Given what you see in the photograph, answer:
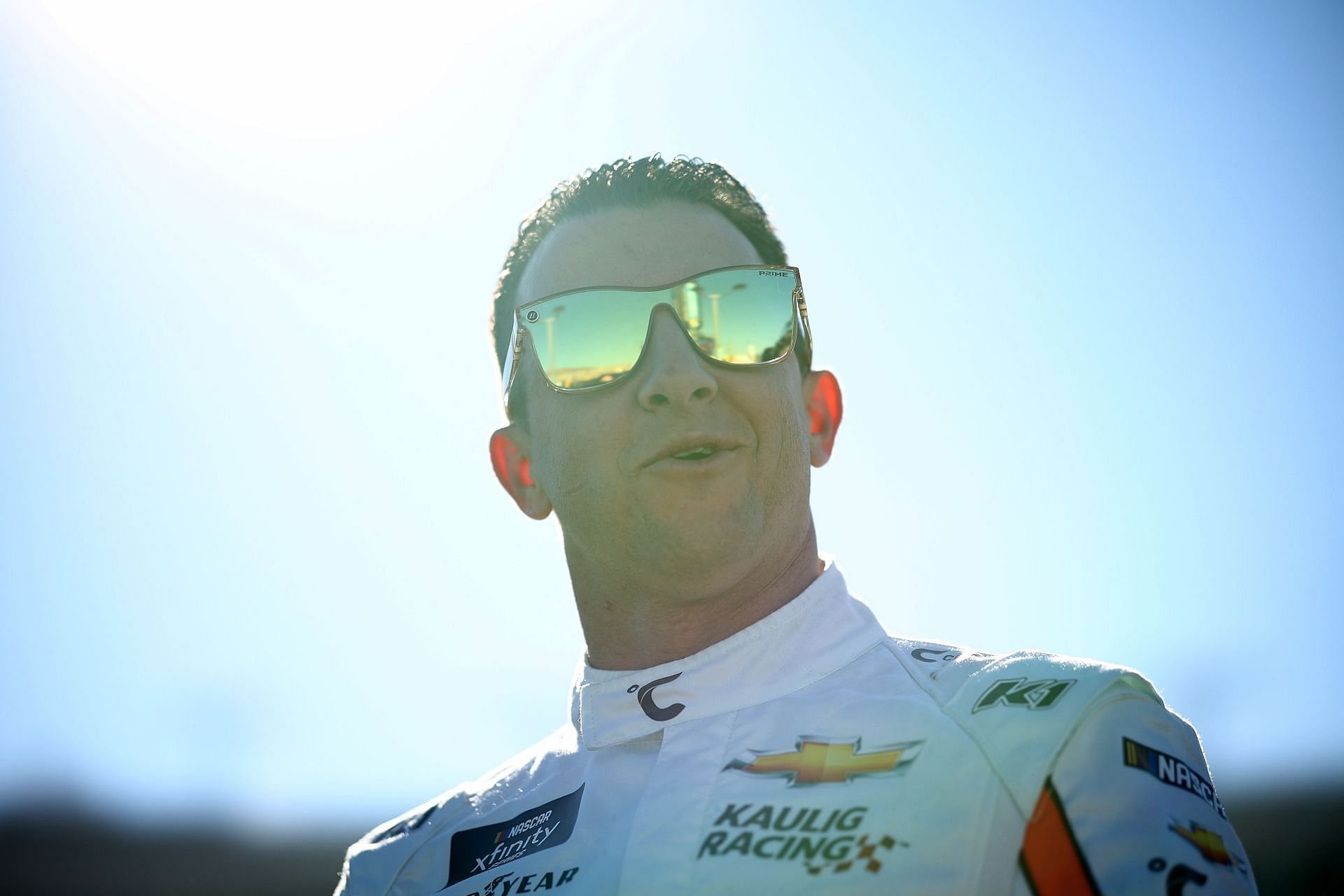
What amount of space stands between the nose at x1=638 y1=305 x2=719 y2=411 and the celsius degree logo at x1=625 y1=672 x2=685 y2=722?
73cm

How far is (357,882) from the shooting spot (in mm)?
2857

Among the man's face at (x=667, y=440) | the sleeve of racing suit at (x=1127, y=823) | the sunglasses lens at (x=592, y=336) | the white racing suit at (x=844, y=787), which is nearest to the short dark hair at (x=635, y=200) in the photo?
the man's face at (x=667, y=440)

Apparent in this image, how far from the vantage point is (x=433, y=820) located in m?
2.95

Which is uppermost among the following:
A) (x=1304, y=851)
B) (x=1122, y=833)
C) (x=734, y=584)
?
(x=734, y=584)

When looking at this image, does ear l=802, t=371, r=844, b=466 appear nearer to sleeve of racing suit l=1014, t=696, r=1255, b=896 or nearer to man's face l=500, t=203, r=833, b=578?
man's face l=500, t=203, r=833, b=578

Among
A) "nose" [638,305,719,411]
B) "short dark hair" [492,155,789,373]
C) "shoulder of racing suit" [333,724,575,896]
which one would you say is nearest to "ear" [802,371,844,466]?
"short dark hair" [492,155,789,373]

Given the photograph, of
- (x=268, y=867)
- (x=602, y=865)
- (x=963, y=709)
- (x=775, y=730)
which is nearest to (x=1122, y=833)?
(x=963, y=709)

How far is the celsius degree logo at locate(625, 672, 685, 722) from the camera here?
2.51 metres

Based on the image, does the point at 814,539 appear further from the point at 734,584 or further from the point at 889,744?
the point at 889,744

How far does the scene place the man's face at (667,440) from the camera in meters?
2.69

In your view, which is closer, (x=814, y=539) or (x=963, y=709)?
(x=963, y=709)

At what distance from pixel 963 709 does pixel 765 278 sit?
1.44 metres

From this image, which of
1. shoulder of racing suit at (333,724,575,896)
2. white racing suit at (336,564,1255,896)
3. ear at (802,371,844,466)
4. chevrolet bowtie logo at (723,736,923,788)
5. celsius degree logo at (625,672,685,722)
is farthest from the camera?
ear at (802,371,844,466)

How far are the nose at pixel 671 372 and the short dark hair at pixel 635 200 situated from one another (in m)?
0.59
